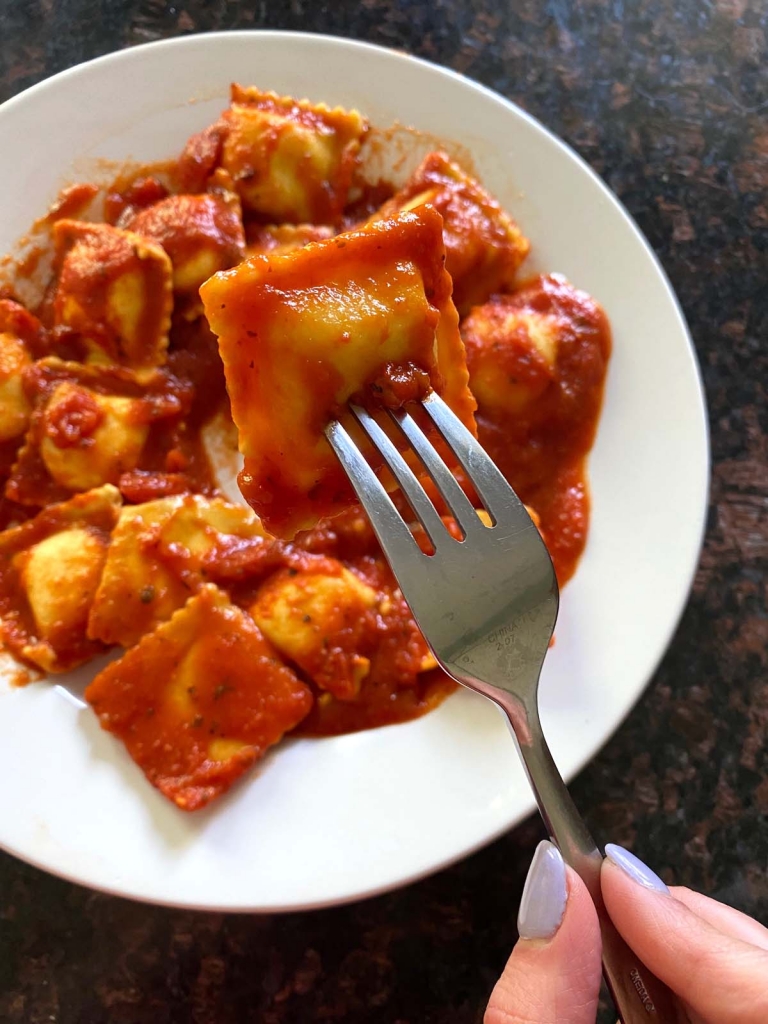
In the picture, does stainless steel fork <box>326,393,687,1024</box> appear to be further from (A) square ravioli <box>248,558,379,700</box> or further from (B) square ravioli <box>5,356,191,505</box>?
(B) square ravioli <box>5,356,191,505</box>

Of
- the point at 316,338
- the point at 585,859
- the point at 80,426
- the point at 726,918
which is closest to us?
the point at 316,338

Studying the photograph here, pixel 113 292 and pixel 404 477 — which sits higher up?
pixel 113 292

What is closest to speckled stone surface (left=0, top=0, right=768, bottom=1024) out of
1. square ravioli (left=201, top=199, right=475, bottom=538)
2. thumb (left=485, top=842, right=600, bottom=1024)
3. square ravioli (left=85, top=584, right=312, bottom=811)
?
square ravioli (left=85, top=584, right=312, bottom=811)

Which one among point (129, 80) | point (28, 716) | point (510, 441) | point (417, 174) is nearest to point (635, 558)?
point (510, 441)

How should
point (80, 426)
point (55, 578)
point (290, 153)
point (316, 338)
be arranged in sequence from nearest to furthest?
point (316, 338), point (55, 578), point (80, 426), point (290, 153)

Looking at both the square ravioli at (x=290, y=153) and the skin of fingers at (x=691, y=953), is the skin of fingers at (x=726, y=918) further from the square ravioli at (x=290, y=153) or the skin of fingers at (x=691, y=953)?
the square ravioli at (x=290, y=153)

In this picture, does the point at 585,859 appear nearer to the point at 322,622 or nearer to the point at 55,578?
the point at 322,622

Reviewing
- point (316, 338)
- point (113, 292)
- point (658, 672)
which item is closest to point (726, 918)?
point (658, 672)
